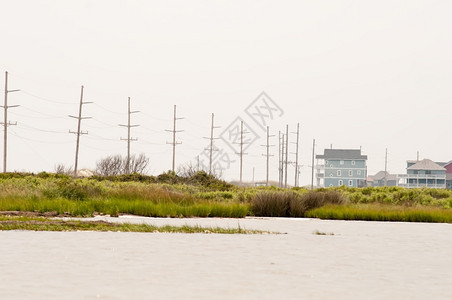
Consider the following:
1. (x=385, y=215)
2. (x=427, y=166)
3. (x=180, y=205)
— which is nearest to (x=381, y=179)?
(x=427, y=166)

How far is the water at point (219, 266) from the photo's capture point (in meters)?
8.59

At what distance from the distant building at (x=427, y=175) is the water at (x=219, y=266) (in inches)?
4254

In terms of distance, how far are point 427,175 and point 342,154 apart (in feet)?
82.3

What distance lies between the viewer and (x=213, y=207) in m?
25.7

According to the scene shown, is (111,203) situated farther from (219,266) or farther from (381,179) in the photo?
(381,179)

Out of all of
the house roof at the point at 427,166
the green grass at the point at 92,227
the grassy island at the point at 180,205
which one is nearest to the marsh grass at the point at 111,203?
the grassy island at the point at 180,205

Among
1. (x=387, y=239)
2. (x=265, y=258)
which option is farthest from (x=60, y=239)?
(x=387, y=239)

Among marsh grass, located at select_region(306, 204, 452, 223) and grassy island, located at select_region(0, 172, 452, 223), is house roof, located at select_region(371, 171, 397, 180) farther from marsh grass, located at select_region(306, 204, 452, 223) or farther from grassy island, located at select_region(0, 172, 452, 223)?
marsh grass, located at select_region(306, 204, 452, 223)

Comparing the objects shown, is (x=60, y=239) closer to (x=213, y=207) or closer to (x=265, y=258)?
(x=265, y=258)

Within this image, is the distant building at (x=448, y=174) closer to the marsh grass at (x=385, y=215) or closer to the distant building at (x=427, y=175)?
the distant building at (x=427, y=175)

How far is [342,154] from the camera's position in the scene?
14475 centimetres

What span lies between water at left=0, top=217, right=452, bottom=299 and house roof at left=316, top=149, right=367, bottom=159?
12684 cm

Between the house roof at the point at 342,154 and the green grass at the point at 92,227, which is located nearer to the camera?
the green grass at the point at 92,227

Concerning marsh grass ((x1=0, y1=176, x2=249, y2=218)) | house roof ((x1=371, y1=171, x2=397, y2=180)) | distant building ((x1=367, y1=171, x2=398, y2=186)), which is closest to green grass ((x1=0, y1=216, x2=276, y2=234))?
marsh grass ((x1=0, y1=176, x2=249, y2=218))
